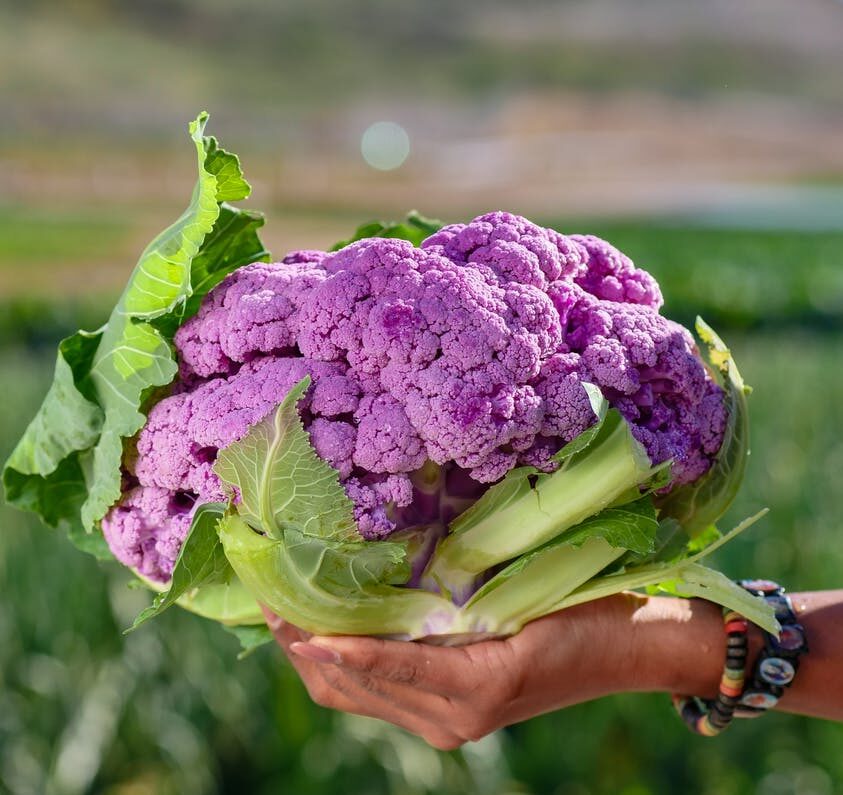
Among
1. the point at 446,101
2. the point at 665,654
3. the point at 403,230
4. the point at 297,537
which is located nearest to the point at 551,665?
the point at 665,654

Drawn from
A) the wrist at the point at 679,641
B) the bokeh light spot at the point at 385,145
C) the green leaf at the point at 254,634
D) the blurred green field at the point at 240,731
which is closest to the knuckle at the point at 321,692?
the green leaf at the point at 254,634

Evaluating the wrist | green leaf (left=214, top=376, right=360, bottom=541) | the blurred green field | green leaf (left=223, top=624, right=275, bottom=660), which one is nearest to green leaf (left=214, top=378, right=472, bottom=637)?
green leaf (left=214, top=376, right=360, bottom=541)

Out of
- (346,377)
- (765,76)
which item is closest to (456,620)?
(346,377)

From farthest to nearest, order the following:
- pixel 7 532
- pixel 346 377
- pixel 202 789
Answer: pixel 7 532
pixel 202 789
pixel 346 377

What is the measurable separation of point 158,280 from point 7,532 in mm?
1677

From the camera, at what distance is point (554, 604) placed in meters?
1.23

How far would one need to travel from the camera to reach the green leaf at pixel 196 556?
1120 mm

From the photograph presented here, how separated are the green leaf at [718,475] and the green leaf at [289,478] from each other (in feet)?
1.46

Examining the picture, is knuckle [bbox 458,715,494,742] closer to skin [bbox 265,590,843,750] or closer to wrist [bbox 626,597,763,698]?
skin [bbox 265,590,843,750]

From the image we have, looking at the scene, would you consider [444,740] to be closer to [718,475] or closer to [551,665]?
[551,665]

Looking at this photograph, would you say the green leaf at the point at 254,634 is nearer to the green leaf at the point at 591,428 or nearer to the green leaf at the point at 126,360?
the green leaf at the point at 126,360

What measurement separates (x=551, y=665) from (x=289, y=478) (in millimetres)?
444

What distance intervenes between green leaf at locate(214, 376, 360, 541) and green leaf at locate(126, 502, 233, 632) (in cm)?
6

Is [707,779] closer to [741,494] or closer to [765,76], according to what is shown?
[741,494]
